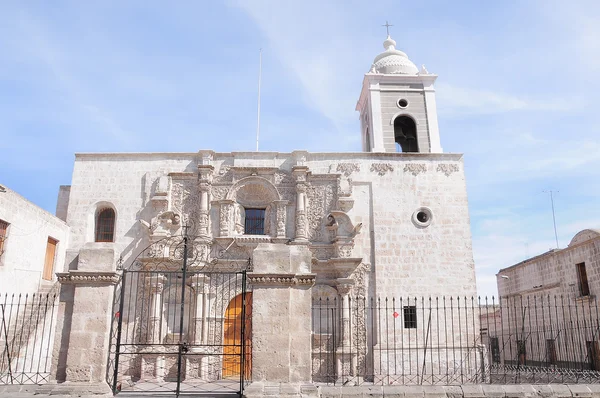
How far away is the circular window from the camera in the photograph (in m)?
17.3

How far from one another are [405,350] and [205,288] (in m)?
6.73

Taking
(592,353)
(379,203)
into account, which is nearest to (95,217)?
(379,203)

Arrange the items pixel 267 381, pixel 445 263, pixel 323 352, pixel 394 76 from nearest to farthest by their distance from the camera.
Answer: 1. pixel 267 381
2. pixel 323 352
3. pixel 445 263
4. pixel 394 76

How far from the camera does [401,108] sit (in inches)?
760

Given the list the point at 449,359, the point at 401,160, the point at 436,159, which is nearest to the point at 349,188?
the point at 401,160

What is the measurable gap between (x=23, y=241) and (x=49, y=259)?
1.74 metres

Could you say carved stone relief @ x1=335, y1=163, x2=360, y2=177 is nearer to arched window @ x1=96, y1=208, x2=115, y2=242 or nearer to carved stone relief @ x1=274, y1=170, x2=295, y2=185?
carved stone relief @ x1=274, y1=170, x2=295, y2=185

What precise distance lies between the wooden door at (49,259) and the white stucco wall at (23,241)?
144 millimetres

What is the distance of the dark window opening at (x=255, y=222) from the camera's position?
17.5m

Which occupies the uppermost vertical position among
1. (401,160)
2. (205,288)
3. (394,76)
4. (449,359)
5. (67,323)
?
(394,76)

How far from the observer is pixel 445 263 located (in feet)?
55.7

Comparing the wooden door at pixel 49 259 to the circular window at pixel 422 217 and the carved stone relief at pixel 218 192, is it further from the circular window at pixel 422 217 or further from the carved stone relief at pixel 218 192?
the circular window at pixel 422 217

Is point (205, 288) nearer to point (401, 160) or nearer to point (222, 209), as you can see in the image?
point (222, 209)

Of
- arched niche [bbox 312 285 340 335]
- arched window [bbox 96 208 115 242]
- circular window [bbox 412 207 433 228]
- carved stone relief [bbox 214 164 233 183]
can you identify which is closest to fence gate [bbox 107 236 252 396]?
arched window [bbox 96 208 115 242]
